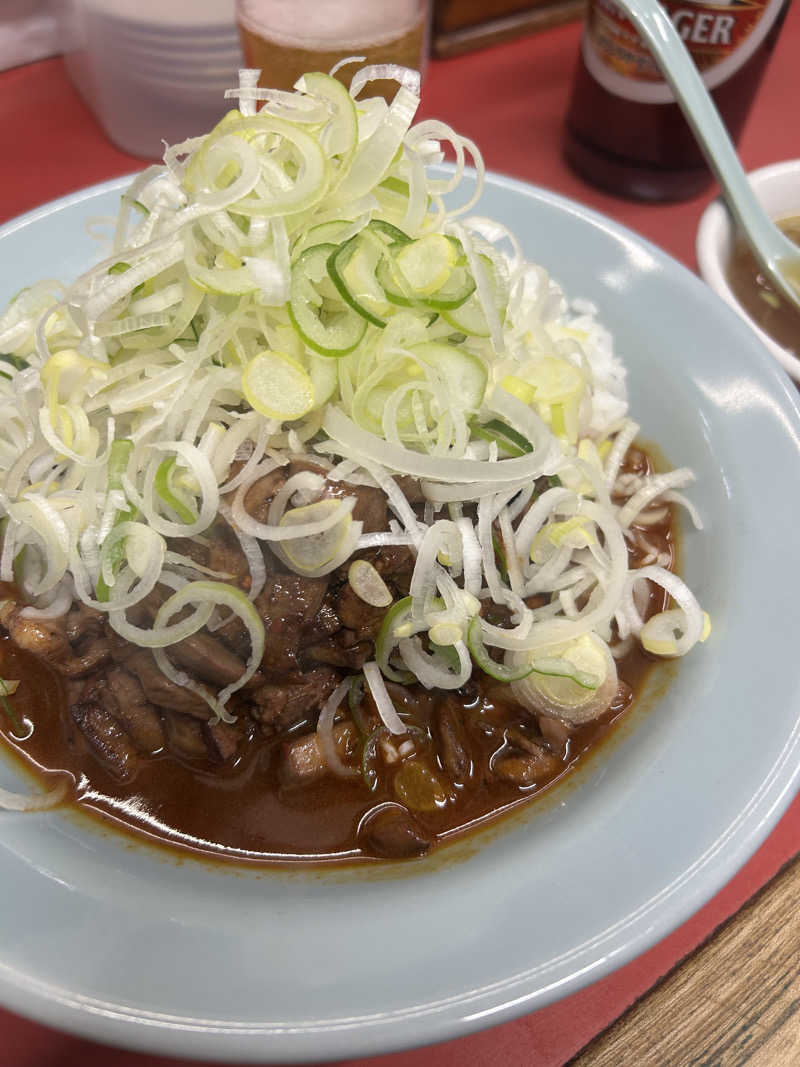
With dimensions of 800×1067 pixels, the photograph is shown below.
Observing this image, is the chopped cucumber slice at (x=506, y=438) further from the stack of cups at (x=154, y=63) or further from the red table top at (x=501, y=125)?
the stack of cups at (x=154, y=63)

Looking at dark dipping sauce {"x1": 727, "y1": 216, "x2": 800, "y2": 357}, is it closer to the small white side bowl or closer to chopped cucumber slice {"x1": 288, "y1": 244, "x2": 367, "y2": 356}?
the small white side bowl

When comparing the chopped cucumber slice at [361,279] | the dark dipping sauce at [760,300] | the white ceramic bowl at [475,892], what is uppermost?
the chopped cucumber slice at [361,279]

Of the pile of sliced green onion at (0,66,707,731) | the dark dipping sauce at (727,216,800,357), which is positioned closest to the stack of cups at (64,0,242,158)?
the pile of sliced green onion at (0,66,707,731)

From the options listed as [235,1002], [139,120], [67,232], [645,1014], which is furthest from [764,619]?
→ [139,120]

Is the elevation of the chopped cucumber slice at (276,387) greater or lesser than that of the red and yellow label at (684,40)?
lesser

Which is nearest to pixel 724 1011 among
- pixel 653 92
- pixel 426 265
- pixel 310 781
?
pixel 310 781

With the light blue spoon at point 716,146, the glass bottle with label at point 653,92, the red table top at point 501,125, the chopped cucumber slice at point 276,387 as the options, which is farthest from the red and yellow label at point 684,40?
the chopped cucumber slice at point 276,387

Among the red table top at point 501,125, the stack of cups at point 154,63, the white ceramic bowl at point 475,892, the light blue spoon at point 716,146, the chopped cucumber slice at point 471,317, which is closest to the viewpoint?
the white ceramic bowl at point 475,892
